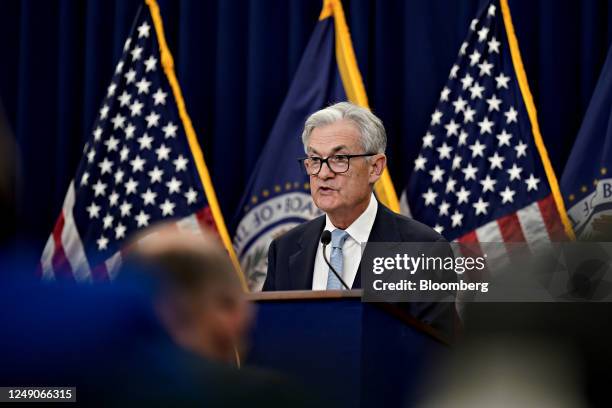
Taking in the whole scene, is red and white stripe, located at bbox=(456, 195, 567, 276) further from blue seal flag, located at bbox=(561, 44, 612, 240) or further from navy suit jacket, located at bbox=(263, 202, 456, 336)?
navy suit jacket, located at bbox=(263, 202, 456, 336)

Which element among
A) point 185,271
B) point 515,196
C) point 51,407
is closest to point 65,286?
point 185,271

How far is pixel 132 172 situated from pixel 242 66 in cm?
102

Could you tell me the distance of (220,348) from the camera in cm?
122

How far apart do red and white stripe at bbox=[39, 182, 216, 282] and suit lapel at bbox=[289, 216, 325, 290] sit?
6.22 feet

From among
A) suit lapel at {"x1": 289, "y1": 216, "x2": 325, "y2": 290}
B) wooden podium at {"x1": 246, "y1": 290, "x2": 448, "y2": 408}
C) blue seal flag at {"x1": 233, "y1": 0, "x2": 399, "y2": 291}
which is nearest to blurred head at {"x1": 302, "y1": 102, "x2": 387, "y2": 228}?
suit lapel at {"x1": 289, "y1": 216, "x2": 325, "y2": 290}

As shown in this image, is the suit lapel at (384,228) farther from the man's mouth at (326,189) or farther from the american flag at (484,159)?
the american flag at (484,159)

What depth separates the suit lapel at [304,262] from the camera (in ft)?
10.1

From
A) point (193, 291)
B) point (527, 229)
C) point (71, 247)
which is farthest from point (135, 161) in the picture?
point (193, 291)

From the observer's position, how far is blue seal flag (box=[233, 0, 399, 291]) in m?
5.02

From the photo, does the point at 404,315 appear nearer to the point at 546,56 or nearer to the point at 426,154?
the point at 426,154

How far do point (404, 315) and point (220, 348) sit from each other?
1002mm

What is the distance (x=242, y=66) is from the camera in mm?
5789

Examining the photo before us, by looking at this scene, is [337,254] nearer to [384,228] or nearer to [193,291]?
[384,228]

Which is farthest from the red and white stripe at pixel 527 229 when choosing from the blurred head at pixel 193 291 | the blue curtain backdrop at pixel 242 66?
the blurred head at pixel 193 291
